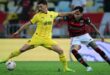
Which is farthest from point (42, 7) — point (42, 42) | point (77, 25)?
point (77, 25)

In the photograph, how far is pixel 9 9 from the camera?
27438 millimetres

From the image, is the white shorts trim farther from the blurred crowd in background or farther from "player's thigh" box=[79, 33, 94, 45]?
the blurred crowd in background

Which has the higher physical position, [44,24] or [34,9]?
[44,24]

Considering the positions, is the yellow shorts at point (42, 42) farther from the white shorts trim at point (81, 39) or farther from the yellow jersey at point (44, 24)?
the white shorts trim at point (81, 39)

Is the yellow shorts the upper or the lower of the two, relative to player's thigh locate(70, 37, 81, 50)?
upper

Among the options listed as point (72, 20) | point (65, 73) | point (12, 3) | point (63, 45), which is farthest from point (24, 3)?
point (65, 73)

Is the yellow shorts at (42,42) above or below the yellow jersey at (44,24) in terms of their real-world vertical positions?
below

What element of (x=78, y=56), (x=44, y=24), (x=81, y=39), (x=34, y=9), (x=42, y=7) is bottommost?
(x=34, y=9)

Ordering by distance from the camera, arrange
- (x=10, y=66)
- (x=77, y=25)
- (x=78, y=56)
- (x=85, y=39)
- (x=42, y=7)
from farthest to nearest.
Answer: (x=77, y=25)
(x=85, y=39)
(x=78, y=56)
(x=10, y=66)
(x=42, y=7)

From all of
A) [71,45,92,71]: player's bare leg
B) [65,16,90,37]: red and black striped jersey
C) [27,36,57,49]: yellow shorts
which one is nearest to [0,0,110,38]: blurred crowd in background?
[65,16,90,37]: red and black striped jersey

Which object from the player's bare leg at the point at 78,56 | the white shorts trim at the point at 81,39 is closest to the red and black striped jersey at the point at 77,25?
the white shorts trim at the point at 81,39

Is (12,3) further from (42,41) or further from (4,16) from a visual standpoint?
(42,41)

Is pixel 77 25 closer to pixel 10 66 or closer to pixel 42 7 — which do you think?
pixel 42 7

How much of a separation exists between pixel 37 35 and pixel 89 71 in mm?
1825
